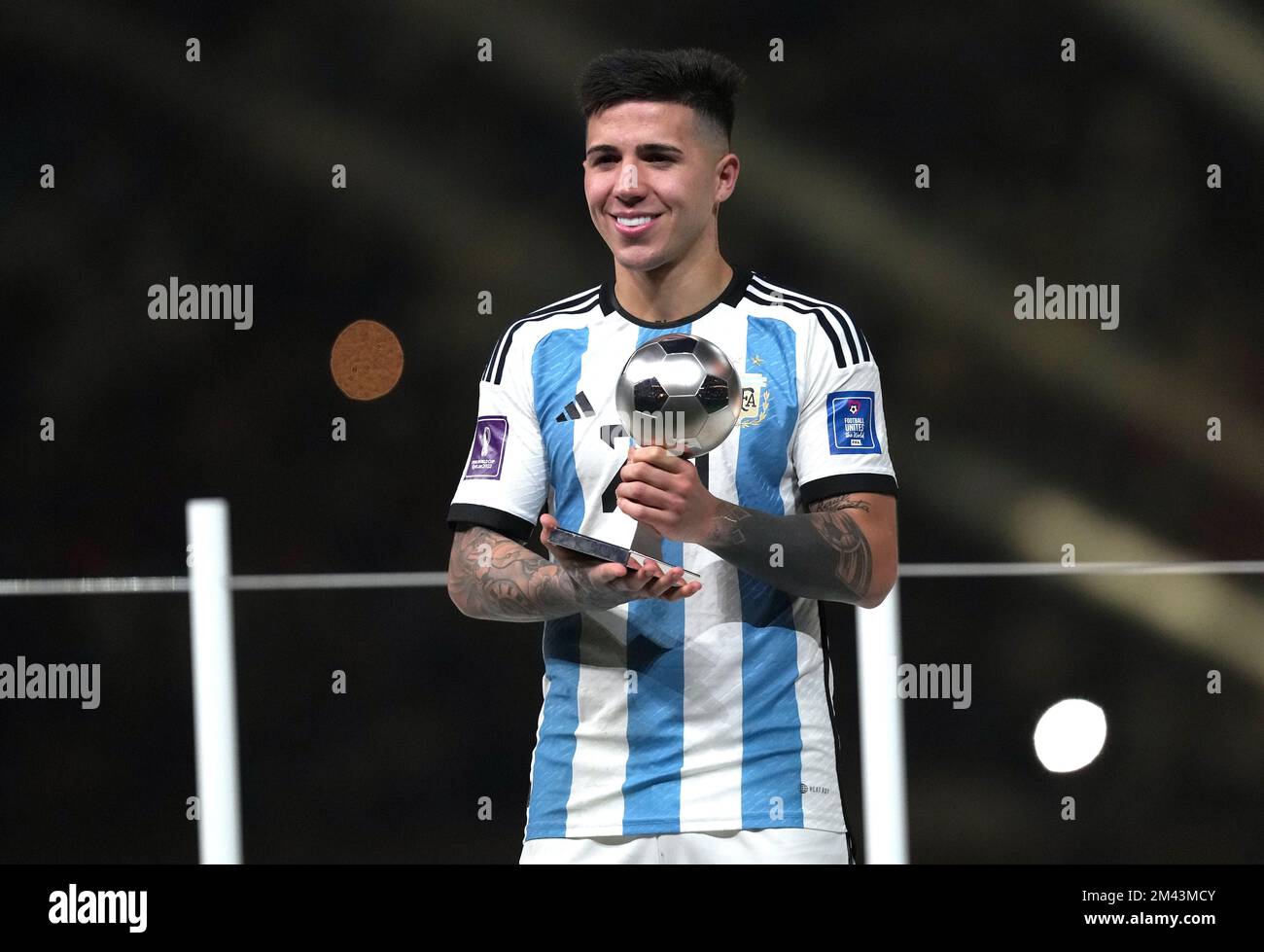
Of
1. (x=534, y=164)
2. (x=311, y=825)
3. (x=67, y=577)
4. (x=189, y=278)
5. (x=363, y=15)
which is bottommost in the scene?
(x=311, y=825)

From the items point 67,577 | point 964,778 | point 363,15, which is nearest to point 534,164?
point 363,15

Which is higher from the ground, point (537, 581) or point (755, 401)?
point (755, 401)

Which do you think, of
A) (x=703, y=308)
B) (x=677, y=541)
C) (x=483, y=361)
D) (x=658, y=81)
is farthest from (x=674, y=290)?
(x=483, y=361)

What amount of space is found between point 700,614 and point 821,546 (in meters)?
0.22

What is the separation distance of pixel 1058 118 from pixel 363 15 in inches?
63.5

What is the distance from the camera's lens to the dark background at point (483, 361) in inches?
142

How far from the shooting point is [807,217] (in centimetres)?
363

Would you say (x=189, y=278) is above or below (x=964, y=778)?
above

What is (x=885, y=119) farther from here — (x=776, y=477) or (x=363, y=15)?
(x=776, y=477)

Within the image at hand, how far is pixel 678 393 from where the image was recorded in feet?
6.82

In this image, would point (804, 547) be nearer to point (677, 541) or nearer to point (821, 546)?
point (821, 546)

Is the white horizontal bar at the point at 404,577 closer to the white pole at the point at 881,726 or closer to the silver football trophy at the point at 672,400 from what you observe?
the white pole at the point at 881,726

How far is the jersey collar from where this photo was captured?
7.95 feet

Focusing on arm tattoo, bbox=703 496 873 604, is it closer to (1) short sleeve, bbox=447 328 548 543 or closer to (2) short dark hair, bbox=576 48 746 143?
(1) short sleeve, bbox=447 328 548 543
